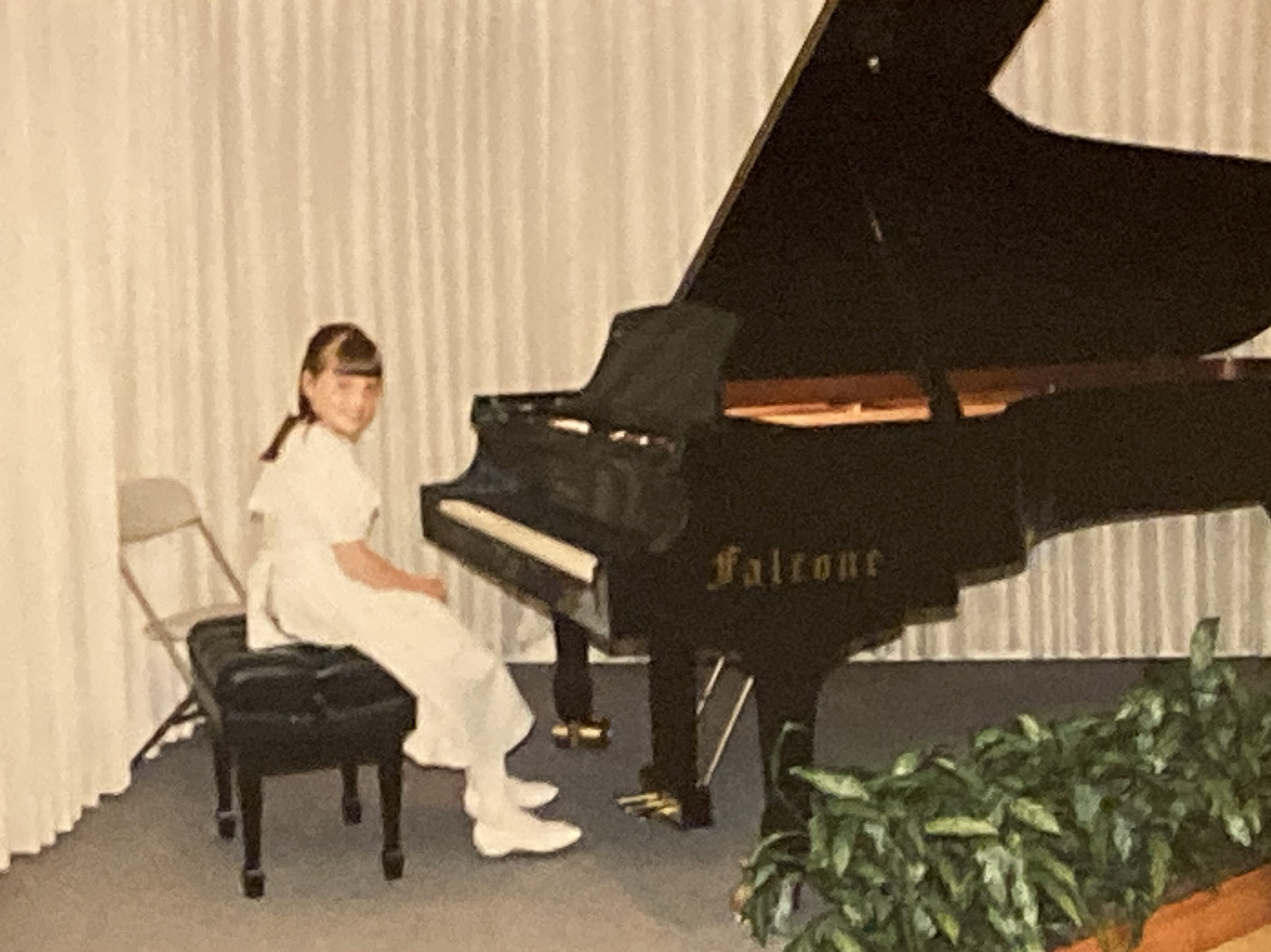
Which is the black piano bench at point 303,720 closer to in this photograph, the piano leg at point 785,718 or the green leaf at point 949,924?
the piano leg at point 785,718

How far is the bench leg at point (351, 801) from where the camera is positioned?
13.5 ft

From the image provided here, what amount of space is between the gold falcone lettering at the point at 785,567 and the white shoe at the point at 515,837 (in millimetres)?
908

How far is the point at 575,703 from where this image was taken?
4.75 meters

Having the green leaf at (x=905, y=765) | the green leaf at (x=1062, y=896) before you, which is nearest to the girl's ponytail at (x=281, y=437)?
the green leaf at (x=905, y=765)

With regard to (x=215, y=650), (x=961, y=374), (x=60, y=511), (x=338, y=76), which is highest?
(x=338, y=76)

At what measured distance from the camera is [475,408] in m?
4.32

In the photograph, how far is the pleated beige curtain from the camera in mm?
5461

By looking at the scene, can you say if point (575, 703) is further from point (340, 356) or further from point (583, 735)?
point (340, 356)

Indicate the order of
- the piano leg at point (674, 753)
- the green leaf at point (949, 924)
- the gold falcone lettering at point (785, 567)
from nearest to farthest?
1. the green leaf at point (949, 924)
2. the gold falcone lettering at point (785, 567)
3. the piano leg at point (674, 753)

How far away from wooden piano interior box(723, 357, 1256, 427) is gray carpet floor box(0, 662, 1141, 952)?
1011mm

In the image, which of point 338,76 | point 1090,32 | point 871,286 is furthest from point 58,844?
point 1090,32

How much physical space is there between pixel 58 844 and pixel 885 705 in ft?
8.38

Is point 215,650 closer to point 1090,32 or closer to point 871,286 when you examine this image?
point 871,286

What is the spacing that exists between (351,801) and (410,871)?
0.42m
